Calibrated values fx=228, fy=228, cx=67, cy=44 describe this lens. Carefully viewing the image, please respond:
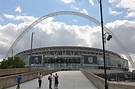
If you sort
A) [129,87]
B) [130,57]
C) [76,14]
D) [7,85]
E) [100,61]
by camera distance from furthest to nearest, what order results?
[130,57] → [100,61] → [76,14] → [7,85] → [129,87]

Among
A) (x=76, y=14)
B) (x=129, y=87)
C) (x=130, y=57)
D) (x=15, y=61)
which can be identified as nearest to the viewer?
(x=129, y=87)

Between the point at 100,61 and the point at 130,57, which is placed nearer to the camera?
the point at 100,61

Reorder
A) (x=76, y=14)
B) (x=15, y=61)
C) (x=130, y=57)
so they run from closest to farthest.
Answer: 1. (x=15, y=61)
2. (x=76, y=14)
3. (x=130, y=57)

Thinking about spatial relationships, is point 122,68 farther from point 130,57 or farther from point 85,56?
point 85,56

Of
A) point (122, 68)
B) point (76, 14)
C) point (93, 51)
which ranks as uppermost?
point (76, 14)

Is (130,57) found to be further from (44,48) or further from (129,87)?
(129,87)

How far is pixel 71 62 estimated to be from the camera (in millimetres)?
150875

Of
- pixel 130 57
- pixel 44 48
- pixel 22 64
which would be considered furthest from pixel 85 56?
pixel 22 64

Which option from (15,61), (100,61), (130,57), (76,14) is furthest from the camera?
(130,57)

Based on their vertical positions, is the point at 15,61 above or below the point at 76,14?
below

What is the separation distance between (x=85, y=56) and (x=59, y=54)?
19698 mm

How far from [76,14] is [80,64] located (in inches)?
1286

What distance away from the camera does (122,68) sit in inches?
6885

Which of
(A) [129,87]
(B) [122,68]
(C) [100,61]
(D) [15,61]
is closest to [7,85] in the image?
(A) [129,87]
